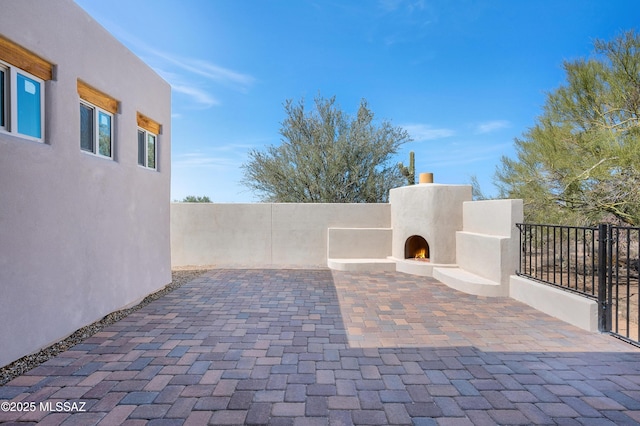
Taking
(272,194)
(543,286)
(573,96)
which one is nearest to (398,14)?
(573,96)

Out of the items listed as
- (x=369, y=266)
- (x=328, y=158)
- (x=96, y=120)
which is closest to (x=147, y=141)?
(x=96, y=120)

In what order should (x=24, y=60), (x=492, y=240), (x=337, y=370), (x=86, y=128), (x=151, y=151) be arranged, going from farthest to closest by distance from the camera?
(x=151, y=151) < (x=492, y=240) < (x=86, y=128) < (x=24, y=60) < (x=337, y=370)

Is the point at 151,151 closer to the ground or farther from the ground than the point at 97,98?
closer to the ground

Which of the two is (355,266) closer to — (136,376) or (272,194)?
(136,376)

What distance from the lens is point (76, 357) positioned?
358 centimetres

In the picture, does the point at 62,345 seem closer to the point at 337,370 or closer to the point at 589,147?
the point at 337,370

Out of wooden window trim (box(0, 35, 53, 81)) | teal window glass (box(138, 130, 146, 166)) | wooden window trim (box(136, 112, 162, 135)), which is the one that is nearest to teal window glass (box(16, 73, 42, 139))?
wooden window trim (box(0, 35, 53, 81))

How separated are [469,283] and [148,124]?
7809 millimetres

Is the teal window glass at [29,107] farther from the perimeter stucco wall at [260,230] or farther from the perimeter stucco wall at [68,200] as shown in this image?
the perimeter stucco wall at [260,230]

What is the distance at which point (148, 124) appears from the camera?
6.68 m

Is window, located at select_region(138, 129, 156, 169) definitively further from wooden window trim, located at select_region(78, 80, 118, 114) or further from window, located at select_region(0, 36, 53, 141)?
window, located at select_region(0, 36, 53, 141)

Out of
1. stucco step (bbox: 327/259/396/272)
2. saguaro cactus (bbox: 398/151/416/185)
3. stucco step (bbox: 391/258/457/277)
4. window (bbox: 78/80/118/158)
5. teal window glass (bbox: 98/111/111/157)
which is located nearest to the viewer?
window (bbox: 78/80/118/158)

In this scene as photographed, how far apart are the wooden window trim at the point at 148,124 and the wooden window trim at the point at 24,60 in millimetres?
2249

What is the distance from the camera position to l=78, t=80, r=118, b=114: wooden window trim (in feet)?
15.4
